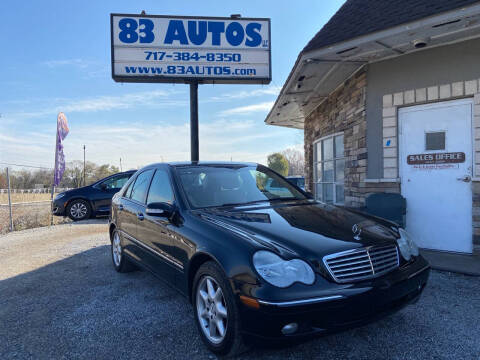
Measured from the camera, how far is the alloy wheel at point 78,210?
10742 mm

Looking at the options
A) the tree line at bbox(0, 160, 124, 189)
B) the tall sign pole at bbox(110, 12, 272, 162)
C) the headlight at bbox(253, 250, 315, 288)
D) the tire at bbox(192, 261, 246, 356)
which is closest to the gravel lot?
the tire at bbox(192, 261, 246, 356)

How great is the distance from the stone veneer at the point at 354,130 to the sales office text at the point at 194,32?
2672 mm

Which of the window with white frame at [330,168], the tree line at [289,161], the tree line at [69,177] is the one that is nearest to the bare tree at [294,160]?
the tree line at [289,161]

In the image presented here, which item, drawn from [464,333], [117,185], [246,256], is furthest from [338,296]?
[117,185]

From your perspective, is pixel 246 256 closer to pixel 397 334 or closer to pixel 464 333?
pixel 397 334

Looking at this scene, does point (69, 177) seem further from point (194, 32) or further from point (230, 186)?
point (230, 186)

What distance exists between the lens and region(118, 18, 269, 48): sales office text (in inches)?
326

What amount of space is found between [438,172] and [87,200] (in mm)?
9952

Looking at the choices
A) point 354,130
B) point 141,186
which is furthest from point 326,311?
point 354,130

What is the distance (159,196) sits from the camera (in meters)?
3.59

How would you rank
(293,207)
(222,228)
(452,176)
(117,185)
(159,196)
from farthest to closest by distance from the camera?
1. (117,185)
2. (452,176)
3. (159,196)
4. (293,207)
5. (222,228)

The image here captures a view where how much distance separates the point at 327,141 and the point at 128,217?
615 centimetres

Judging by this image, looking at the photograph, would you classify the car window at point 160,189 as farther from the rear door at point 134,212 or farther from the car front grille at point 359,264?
the car front grille at point 359,264

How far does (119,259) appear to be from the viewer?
15.4ft
